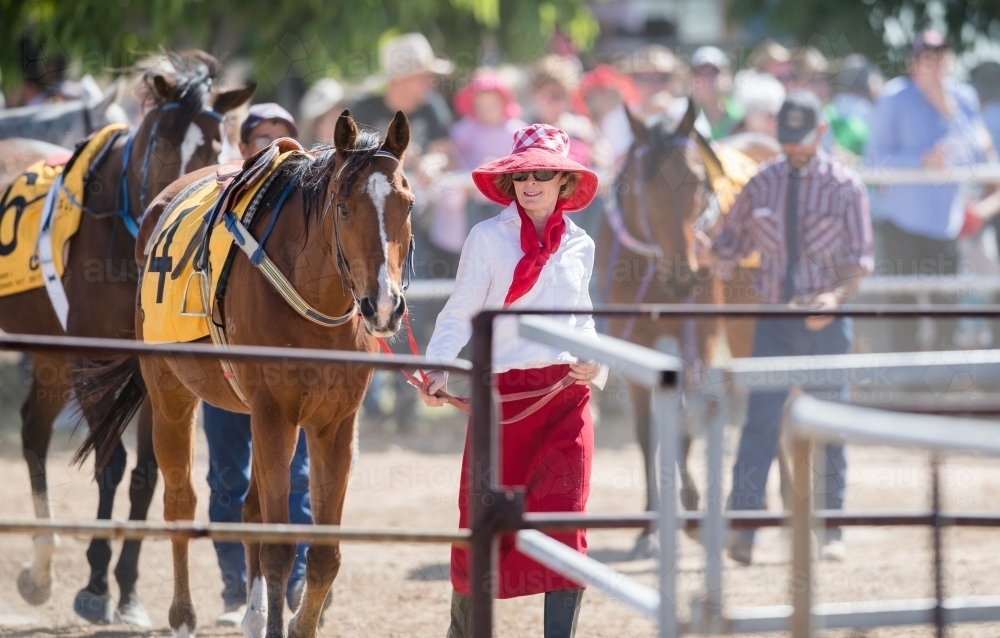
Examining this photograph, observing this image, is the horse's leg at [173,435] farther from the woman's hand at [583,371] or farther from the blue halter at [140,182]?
the woman's hand at [583,371]

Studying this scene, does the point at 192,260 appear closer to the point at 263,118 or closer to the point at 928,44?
the point at 263,118

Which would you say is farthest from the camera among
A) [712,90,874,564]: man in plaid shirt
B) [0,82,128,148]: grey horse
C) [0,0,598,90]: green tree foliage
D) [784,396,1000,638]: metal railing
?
[0,0,598,90]: green tree foliage

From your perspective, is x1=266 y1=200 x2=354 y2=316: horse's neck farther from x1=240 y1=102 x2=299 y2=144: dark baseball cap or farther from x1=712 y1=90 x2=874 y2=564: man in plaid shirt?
x1=712 y1=90 x2=874 y2=564: man in plaid shirt

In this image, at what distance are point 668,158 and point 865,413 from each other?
14.7ft

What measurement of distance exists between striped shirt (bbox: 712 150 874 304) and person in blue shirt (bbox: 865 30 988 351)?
3054 millimetres

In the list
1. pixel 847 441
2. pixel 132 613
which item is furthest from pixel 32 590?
pixel 847 441

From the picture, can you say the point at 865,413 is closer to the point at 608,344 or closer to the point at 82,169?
the point at 608,344

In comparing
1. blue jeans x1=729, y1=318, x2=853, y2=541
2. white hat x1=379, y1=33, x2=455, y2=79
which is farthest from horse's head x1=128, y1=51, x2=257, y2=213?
white hat x1=379, y1=33, x2=455, y2=79

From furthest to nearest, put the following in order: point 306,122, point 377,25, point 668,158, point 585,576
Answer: point 377,25, point 306,122, point 668,158, point 585,576

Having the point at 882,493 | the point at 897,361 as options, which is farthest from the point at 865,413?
the point at 882,493

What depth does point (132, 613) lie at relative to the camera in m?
5.01

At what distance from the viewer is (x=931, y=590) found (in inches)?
213

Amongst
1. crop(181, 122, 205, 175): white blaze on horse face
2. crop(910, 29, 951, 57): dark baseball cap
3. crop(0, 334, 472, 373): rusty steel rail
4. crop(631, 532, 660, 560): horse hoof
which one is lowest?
crop(631, 532, 660, 560): horse hoof

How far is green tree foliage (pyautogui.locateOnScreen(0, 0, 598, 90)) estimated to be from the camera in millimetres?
9727
